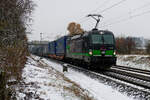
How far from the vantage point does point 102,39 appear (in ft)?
40.4

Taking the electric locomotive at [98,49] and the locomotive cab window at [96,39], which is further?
the locomotive cab window at [96,39]

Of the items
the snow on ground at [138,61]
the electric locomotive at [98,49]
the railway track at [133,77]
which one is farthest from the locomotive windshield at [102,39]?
the snow on ground at [138,61]

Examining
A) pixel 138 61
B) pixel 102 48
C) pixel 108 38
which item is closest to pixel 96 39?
pixel 102 48

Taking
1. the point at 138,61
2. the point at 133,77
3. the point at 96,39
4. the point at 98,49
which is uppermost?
the point at 96,39

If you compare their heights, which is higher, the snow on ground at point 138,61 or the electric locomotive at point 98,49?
the electric locomotive at point 98,49

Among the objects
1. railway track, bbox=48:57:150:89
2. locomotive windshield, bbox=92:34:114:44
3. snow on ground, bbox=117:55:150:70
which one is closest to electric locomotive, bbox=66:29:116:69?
locomotive windshield, bbox=92:34:114:44

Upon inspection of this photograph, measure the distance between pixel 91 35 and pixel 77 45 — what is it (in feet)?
8.87

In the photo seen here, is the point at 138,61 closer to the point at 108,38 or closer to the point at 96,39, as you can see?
the point at 108,38

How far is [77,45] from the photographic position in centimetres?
1462

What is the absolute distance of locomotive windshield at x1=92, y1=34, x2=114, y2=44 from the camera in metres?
12.1

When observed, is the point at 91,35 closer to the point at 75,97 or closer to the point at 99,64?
the point at 99,64

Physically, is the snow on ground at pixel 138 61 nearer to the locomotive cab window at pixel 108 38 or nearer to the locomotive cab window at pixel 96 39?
the locomotive cab window at pixel 108 38

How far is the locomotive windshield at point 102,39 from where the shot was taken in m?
12.1

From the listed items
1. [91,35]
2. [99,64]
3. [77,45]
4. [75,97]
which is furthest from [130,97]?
[77,45]
